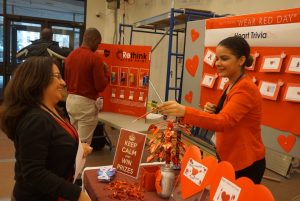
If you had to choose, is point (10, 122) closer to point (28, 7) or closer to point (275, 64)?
point (275, 64)

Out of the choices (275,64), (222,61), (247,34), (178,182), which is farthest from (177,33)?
(178,182)

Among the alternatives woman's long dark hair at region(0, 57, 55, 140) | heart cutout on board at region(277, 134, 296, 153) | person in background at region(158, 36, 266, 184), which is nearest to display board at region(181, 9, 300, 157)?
heart cutout on board at region(277, 134, 296, 153)

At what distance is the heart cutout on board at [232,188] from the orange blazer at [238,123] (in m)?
0.37

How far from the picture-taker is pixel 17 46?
679cm

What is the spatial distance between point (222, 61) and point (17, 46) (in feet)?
20.4

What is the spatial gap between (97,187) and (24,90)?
1.81ft

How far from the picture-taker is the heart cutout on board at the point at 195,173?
3.67 feet

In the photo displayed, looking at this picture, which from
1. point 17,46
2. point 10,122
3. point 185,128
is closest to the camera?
point 10,122

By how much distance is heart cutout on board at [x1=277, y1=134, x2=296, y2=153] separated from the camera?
215 centimetres

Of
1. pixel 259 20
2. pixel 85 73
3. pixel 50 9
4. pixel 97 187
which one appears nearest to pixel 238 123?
pixel 97 187

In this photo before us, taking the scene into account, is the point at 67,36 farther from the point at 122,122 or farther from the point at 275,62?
the point at 275,62

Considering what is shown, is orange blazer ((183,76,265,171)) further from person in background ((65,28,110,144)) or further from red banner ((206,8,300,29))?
person in background ((65,28,110,144))

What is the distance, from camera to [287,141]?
7.21ft

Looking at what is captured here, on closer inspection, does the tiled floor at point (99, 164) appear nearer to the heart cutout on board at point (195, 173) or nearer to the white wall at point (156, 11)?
the white wall at point (156, 11)
